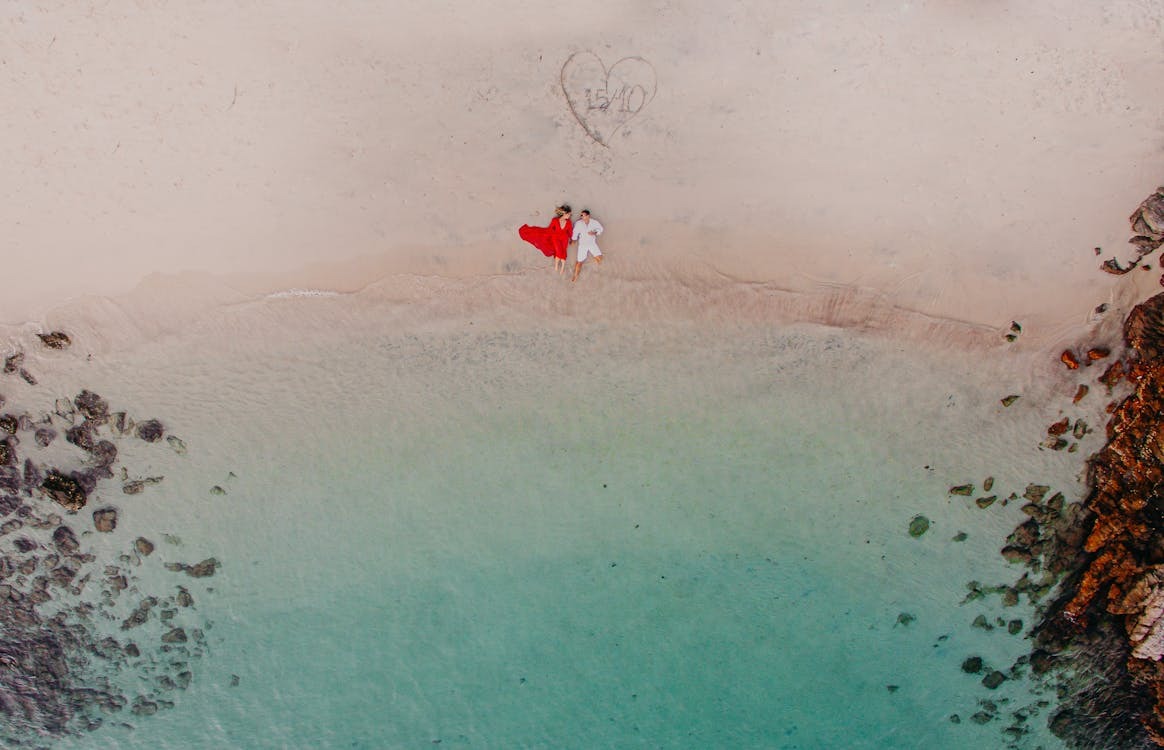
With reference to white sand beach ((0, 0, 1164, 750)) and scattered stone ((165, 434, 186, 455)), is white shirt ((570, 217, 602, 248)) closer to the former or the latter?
white sand beach ((0, 0, 1164, 750))

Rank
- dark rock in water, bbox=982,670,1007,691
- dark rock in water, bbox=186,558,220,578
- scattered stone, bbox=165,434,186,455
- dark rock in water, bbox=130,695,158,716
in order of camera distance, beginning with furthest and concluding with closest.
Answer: dark rock in water, bbox=130,695,158,716 → dark rock in water, bbox=982,670,1007,691 → dark rock in water, bbox=186,558,220,578 → scattered stone, bbox=165,434,186,455

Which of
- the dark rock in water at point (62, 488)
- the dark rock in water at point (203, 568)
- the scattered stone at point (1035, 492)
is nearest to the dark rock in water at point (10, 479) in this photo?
the dark rock in water at point (62, 488)

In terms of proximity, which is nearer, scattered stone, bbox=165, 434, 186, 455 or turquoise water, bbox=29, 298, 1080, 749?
turquoise water, bbox=29, 298, 1080, 749

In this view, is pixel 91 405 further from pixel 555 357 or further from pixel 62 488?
pixel 555 357

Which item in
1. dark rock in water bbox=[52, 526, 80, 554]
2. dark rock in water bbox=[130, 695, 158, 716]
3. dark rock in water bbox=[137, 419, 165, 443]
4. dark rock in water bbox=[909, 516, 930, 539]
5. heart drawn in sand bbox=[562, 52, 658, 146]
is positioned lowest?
dark rock in water bbox=[130, 695, 158, 716]

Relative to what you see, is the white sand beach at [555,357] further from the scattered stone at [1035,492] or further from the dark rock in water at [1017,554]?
the dark rock in water at [1017,554]

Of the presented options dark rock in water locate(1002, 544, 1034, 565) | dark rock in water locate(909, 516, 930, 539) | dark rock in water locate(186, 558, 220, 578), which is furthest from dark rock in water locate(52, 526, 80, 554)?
dark rock in water locate(1002, 544, 1034, 565)

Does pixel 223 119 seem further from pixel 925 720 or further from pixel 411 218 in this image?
pixel 925 720

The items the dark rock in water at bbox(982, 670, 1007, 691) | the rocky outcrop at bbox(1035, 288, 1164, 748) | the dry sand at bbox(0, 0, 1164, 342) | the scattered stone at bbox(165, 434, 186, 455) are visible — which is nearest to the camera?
the dry sand at bbox(0, 0, 1164, 342)

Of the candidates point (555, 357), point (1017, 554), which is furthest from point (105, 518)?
point (1017, 554)
